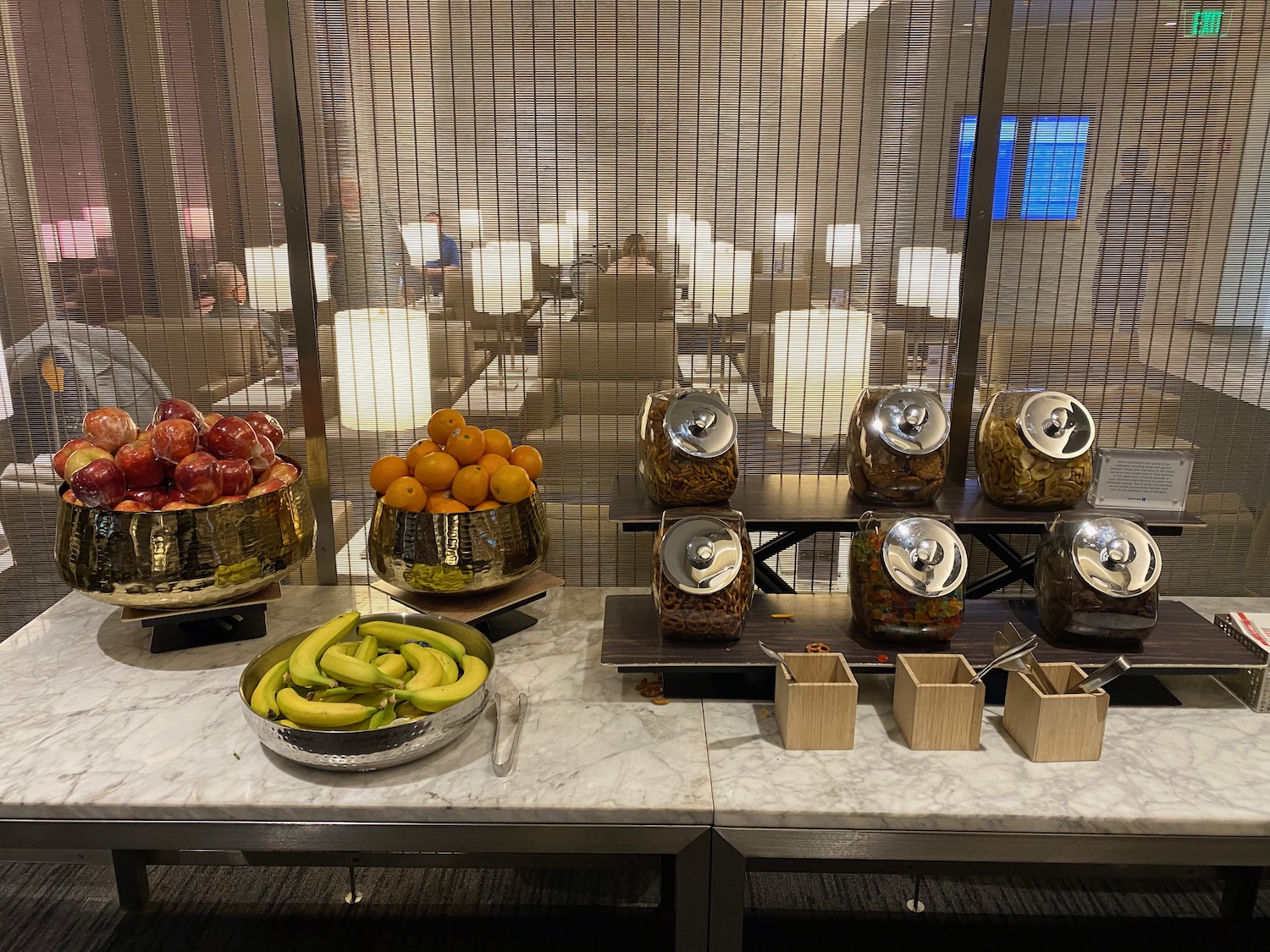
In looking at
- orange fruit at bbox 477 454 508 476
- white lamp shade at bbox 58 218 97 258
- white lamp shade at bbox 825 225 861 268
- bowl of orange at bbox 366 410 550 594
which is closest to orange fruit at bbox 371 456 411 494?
bowl of orange at bbox 366 410 550 594

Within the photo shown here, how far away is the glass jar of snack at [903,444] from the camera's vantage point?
4.66 feet

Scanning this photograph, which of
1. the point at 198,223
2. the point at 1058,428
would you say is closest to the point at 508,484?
the point at 198,223

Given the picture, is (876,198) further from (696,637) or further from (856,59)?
(696,637)

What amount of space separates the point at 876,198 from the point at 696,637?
76 cm

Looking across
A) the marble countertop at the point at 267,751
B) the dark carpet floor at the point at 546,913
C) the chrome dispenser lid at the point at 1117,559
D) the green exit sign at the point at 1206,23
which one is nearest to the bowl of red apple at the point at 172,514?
the marble countertop at the point at 267,751

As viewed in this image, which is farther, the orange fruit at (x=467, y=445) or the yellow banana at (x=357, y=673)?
the orange fruit at (x=467, y=445)

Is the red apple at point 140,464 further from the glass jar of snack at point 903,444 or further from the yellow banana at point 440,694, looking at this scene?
the glass jar of snack at point 903,444

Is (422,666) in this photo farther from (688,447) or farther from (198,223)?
(198,223)

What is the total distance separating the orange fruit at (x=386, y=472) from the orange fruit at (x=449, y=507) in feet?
0.27

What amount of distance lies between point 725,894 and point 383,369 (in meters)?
1.00

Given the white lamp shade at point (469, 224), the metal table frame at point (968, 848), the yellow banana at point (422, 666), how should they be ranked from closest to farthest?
the metal table frame at point (968, 848) < the yellow banana at point (422, 666) < the white lamp shade at point (469, 224)

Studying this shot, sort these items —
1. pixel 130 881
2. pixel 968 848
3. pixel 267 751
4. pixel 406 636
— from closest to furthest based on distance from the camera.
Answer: pixel 968 848 < pixel 267 751 < pixel 406 636 < pixel 130 881

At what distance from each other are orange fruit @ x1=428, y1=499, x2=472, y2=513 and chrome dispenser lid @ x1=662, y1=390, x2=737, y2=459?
324mm

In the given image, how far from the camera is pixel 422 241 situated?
1574 millimetres
